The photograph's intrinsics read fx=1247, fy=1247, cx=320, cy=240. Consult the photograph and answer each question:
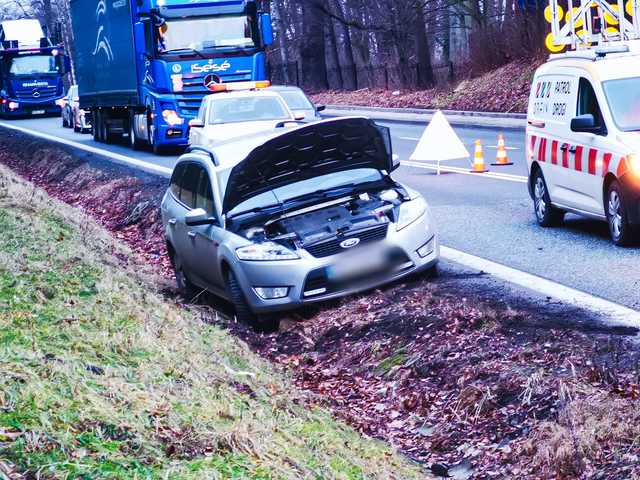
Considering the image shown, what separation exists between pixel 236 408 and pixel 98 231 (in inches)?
429

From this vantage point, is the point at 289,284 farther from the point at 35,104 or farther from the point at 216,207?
the point at 35,104

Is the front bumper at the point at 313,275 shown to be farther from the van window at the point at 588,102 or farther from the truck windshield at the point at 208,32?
the truck windshield at the point at 208,32

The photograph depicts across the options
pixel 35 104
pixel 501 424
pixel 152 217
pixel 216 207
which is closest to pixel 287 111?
pixel 152 217

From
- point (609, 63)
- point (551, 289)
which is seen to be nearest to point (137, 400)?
point (551, 289)

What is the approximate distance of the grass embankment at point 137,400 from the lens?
5.09 m

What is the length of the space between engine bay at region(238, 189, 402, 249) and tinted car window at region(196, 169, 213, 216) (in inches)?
33.8

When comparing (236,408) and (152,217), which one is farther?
(152,217)

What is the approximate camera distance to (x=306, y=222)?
1076cm

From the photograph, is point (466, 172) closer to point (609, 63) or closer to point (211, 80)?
point (609, 63)

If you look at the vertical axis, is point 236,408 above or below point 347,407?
above

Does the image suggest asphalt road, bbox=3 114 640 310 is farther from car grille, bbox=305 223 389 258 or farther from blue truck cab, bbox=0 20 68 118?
blue truck cab, bbox=0 20 68 118

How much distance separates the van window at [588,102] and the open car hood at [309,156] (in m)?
2.50

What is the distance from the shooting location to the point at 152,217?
18.8 meters

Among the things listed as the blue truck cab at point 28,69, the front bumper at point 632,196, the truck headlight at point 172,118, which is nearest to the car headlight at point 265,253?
the front bumper at point 632,196
